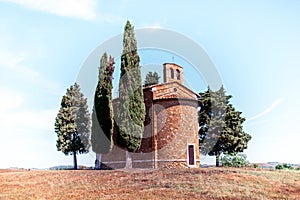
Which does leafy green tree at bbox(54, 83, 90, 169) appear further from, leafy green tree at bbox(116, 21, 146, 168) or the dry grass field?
the dry grass field

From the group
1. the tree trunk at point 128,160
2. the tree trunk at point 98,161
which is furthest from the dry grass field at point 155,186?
the tree trunk at point 98,161

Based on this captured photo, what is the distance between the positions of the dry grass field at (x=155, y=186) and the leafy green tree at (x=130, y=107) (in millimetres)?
4932

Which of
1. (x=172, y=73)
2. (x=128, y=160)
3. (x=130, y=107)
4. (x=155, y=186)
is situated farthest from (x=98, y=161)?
(x=155, y=186)

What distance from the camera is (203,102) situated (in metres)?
40.7

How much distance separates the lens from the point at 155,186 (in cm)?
1648

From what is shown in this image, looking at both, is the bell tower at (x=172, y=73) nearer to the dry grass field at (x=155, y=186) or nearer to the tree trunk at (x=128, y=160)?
the tree trunk at (x=128, y=160)

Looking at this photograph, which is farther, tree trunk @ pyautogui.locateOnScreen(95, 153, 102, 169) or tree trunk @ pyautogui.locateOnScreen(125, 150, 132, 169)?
tree trunk @ pyautogui.locateOnScreen(95, 153, 102, 169)

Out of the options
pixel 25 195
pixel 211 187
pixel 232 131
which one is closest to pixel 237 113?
pixel 232 131

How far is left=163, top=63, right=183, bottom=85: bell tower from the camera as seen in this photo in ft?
98.6

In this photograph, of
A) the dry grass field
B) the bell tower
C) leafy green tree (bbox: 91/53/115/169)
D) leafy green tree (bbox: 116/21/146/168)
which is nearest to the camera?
the dry grass field

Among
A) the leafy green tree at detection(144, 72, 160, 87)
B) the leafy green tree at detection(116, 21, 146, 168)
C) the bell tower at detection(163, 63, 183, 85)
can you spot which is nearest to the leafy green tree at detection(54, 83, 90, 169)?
the leafy green tree at detection(144, 72, 160, 87)

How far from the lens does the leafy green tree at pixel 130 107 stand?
25.5 metres

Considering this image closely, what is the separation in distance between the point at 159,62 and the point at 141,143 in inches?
306

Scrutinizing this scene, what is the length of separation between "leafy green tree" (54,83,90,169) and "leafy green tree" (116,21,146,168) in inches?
514
